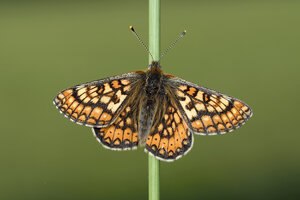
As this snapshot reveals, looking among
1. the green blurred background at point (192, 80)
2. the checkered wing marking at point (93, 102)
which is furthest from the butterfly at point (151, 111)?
the green blurred background at point (192, 80)

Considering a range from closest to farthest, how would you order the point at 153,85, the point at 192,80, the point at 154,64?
the point at 154,64
the point at 153,85
the point at 192,80

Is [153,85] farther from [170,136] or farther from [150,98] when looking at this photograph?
[170,136]

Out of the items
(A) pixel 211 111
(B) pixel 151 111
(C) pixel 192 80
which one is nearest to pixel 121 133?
(B) pixel 151 111

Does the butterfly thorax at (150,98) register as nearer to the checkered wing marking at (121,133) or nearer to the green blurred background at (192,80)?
the checkered wing marking at (121,133)

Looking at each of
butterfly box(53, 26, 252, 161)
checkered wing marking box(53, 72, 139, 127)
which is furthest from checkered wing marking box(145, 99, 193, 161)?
checkered wing marking box(53, 72, 139, 127)

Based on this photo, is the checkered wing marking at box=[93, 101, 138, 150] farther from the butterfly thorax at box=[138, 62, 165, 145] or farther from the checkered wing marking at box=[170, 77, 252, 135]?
the checkered wing marking at box=[170, 77, 252, 135]
